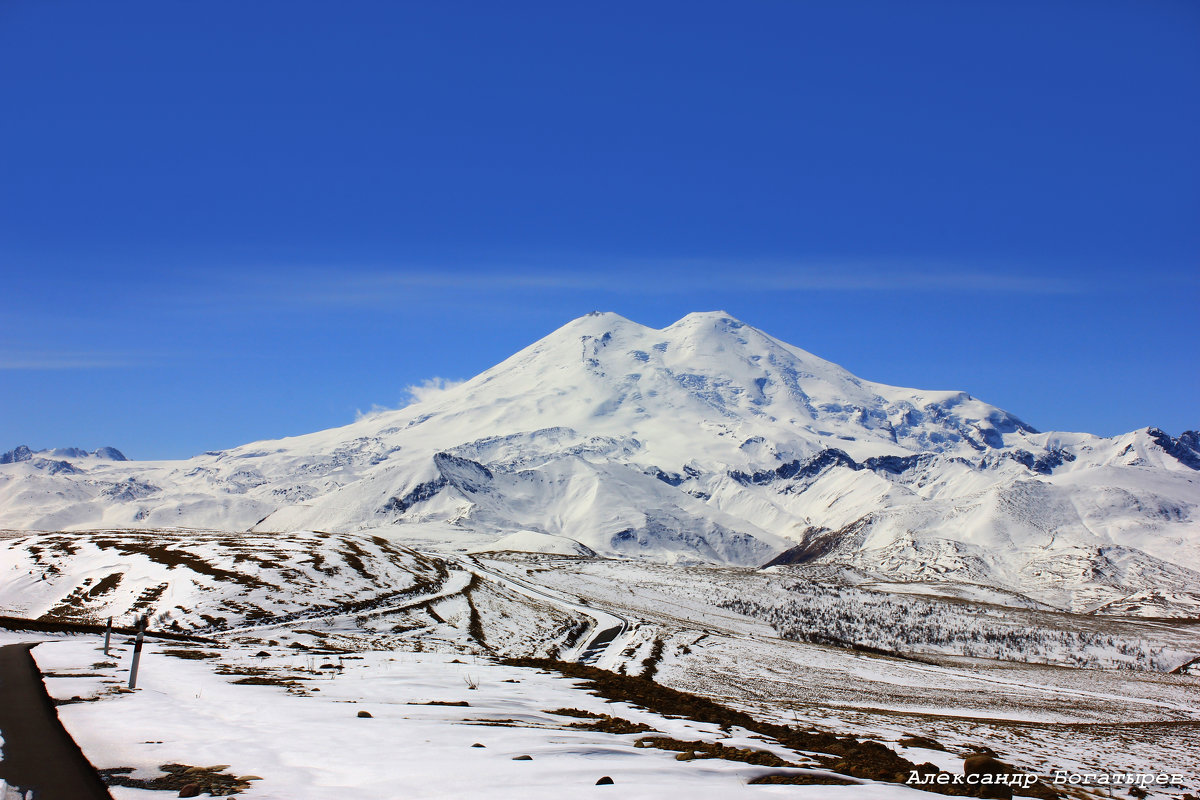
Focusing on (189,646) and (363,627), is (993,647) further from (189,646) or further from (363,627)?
(189,646)

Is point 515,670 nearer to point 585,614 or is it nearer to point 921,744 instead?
point 921,744

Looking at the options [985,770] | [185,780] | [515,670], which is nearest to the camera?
[185,780]

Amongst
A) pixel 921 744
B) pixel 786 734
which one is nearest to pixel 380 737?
pixel 786 734

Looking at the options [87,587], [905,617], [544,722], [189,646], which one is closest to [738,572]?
[905,617]

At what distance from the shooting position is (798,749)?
17.9 meters

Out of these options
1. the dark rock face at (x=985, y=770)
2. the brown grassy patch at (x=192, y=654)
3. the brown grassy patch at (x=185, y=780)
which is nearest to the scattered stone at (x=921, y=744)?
the dark rock face at (x=985, y=770)

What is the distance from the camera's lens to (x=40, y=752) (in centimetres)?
1299

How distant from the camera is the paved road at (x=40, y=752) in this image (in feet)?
36.8

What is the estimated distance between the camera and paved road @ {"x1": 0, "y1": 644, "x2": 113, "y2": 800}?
11.2 meters

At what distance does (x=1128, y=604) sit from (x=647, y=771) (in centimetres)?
21320

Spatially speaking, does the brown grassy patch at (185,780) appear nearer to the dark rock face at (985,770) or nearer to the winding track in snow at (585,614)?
the dark rock face at (985,770)

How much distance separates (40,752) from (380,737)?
5981 mm

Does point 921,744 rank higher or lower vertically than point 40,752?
lower

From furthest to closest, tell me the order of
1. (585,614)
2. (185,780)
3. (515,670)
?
1. (585,614)
2. (515,670)
3. (185,780)
